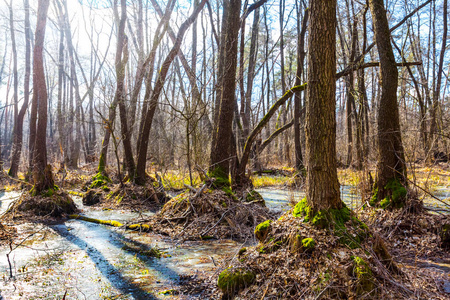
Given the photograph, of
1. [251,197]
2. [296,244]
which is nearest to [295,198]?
[251,197]

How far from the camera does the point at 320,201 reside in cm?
398

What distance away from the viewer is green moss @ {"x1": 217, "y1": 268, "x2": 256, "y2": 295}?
12.1ft

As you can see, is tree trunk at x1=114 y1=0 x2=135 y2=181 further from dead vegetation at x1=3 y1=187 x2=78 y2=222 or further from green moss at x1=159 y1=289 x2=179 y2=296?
green moss at x1=159 y1=289 x2=179 y2=296

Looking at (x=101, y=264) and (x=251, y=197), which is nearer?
(x=101, y=264)

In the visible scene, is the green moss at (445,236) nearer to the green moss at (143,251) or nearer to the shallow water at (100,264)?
the shallow water at (100,264)

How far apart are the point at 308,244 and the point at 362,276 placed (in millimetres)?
637

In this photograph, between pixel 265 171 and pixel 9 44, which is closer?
pixel 265 171

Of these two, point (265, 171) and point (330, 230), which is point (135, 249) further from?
point (265, 171)

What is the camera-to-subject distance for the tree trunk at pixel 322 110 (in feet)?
13.1

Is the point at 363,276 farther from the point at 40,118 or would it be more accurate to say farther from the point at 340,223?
the point at 40,118

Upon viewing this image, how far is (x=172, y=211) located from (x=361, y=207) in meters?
4.04

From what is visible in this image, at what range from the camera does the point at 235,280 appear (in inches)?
146

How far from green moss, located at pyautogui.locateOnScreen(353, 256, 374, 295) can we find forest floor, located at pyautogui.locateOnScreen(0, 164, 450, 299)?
0.05 feet

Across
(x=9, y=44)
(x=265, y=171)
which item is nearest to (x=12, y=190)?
(x=265, y=171)
